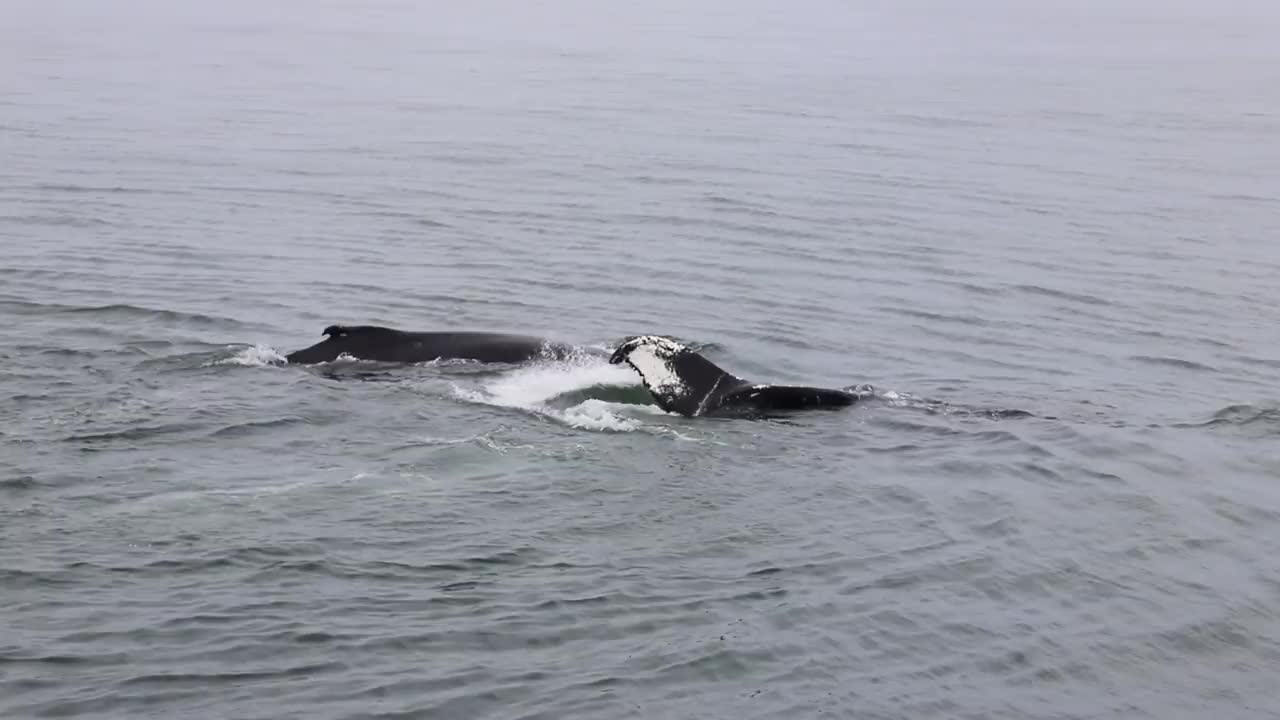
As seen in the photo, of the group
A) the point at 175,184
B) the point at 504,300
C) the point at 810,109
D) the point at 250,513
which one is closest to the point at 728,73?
the point at 810,109

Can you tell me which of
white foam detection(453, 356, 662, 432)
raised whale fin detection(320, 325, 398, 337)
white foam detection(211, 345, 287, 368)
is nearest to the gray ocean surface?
white foam detection(453, 356, 662, 432)

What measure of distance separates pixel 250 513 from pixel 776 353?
28.1 ft

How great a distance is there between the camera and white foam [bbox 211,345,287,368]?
52.5 feet

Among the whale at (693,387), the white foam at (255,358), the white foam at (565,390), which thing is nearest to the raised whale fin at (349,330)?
the white foam at (255,358)

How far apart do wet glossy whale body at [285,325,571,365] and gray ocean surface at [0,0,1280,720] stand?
0.26m

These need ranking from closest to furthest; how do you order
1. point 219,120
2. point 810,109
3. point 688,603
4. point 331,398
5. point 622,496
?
point 688,603 → point 622,496 → point 331,398 → point 219,120 → point 810,109

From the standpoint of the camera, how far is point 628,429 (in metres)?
14.0

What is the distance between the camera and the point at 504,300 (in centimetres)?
2078

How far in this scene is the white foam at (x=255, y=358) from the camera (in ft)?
52.5

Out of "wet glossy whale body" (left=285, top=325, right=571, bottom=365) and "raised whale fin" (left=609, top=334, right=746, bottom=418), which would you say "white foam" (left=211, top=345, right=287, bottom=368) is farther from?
"raised whale fin" (left=609, top=334, right=746, bottom=418)

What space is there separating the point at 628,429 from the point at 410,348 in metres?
3.09

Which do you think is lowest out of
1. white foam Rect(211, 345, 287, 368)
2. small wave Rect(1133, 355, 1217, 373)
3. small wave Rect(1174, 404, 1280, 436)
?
small wave Rect(1174, 404, 1280, 436)

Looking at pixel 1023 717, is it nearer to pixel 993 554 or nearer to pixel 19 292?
pixel 993 554

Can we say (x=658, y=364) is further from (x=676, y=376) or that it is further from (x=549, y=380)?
(x=549, y=380)
